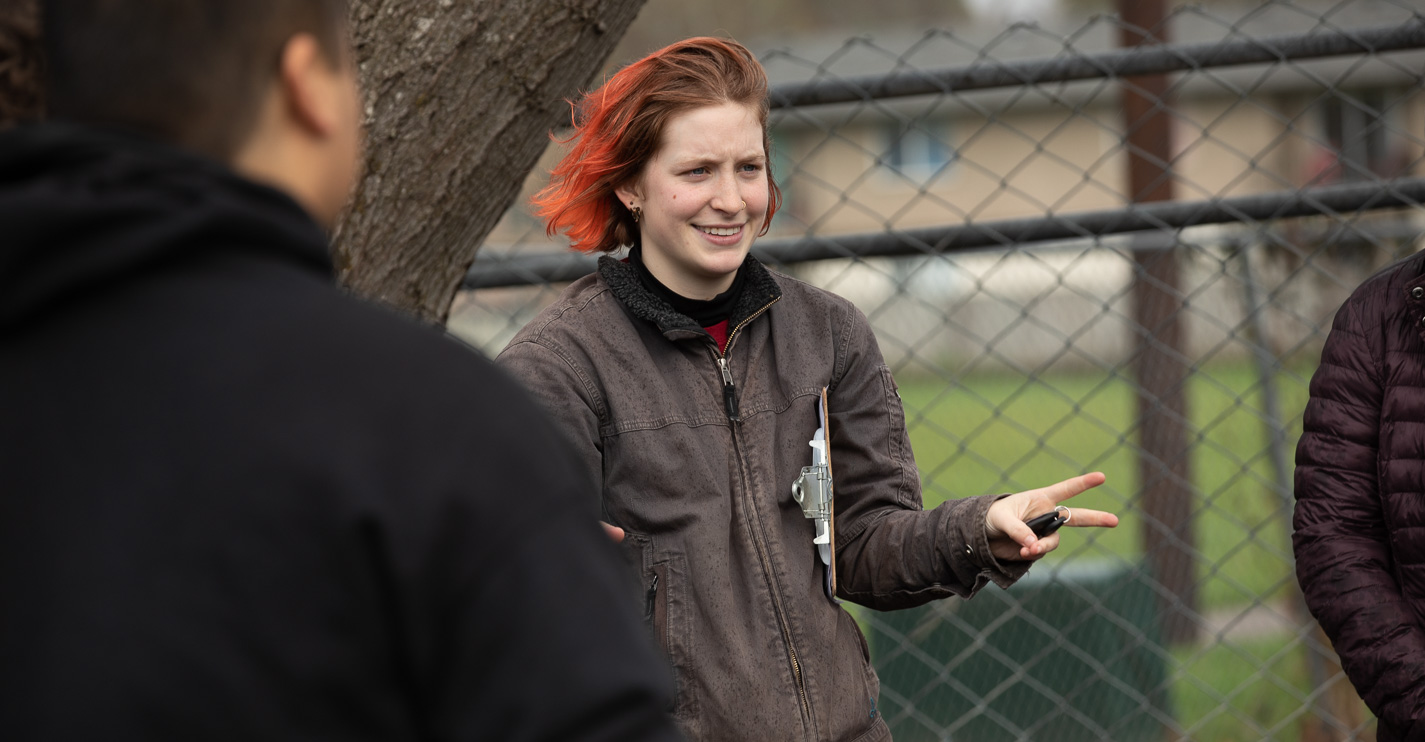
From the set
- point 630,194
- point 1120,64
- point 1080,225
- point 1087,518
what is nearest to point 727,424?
point 630,194

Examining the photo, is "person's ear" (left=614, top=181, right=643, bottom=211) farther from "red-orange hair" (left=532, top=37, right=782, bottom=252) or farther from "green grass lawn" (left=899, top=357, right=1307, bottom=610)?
"green grass lawn" (left=899, top=357, right=1307, bottom=610)

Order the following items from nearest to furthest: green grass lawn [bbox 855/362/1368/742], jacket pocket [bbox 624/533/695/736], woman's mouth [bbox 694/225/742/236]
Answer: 1. jacket pocket [bbox 624/533/695/736]
2. woman's mouth [bbox 694/225/742/236]
3. green grass lawn [bbox 855/362/1368/742]

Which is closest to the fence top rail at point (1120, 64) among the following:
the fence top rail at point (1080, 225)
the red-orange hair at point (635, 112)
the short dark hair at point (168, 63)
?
the fence top rail at point (1080, 225)

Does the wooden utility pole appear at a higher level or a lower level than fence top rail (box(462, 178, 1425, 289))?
lower

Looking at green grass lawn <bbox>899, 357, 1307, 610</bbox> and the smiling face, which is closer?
the smiling face

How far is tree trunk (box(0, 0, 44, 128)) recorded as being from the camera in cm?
106

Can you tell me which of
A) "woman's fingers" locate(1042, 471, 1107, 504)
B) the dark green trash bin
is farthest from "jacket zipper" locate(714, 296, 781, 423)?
the dark green trash bin

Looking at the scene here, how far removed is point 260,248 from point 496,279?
212 centimetres

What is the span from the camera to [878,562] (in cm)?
210

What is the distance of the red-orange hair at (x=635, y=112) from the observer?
2.06 m

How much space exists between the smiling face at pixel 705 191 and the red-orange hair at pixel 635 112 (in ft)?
0.08

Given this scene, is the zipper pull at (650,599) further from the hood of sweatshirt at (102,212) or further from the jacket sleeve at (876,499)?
the hood of sweatshirt at (102,212)

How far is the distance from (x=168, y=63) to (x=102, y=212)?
4.8 inches

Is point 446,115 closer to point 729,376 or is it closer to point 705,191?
point 705,191
